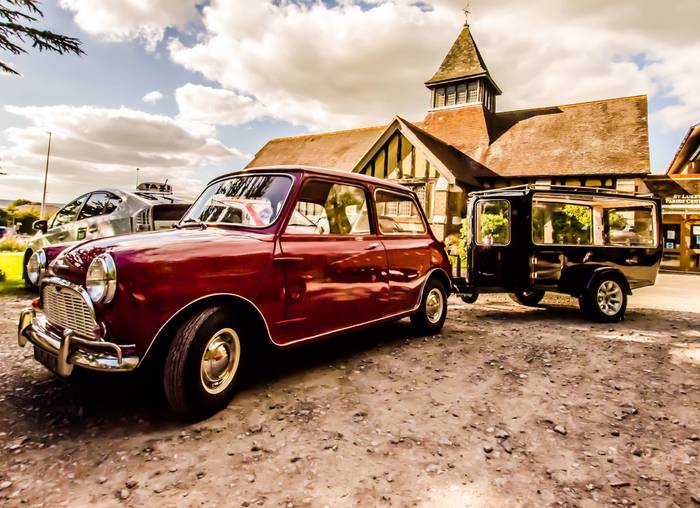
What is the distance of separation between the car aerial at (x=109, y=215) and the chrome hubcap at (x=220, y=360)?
3.93m

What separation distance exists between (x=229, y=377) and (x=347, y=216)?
2037 millimetres

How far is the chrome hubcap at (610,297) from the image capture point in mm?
6887

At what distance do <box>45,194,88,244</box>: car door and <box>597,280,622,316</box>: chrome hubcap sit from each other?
884 cm

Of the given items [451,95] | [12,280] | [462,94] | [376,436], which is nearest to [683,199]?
[462,94]

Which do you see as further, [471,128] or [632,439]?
[471,128]

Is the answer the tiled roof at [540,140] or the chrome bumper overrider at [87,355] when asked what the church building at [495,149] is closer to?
the tiled roof at [540,140]

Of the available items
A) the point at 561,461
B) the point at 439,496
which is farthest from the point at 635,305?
the point at 439,496

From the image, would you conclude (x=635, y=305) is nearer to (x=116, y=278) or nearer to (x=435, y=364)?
(x=435, y=364)

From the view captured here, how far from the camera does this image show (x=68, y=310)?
2.95m

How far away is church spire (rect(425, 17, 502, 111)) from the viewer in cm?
2514

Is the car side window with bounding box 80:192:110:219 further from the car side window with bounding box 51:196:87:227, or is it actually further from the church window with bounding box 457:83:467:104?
the church window with bounding box 457:83:467:104

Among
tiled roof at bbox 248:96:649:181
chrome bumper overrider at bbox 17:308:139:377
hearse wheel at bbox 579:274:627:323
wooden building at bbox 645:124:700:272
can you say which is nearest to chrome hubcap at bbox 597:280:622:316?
hearse wheel at bbox 579:274:627:323

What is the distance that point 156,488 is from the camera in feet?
7.36

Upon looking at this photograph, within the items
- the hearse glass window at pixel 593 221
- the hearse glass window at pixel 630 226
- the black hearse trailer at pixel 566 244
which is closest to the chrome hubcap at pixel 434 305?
the black hearse trailer at pixel 566 244
